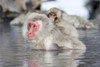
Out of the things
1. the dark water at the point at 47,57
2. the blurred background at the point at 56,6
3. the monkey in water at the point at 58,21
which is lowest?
the blurred background at the point at 56,6

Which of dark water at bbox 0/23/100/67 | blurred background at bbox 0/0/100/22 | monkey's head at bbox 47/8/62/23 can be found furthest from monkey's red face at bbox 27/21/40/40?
blurred background at bbox 0/0/100/22

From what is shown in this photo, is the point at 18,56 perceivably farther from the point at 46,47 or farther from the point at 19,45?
the point at 19,45

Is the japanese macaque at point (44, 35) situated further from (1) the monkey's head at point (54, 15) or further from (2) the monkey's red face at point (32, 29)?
(1) the monkey's head at point (54, 15)

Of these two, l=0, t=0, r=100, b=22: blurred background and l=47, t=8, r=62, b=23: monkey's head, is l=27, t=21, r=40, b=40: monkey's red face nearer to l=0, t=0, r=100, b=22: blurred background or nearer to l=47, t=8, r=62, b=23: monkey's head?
l=47, t=8, r=62, b=23: monkey's head

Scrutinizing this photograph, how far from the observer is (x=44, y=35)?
8492 millimetres

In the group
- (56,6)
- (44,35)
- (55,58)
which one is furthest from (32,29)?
(56,6)

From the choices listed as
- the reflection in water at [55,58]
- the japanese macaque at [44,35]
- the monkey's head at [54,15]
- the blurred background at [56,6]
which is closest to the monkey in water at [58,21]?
the monkey's head at [54,15]

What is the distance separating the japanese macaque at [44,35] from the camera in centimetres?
852

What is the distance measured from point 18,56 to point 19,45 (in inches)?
76.2

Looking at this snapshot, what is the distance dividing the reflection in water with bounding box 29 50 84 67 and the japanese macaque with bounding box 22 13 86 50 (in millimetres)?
139

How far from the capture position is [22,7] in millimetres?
23188

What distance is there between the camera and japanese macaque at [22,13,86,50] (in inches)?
336

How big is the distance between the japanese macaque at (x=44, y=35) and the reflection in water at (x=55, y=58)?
14 centimetres

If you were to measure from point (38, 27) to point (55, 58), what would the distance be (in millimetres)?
942
